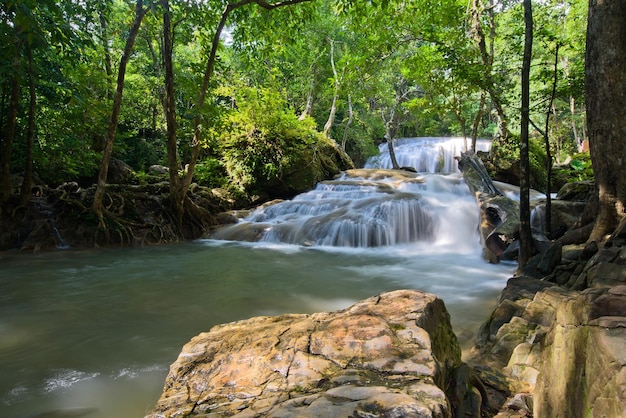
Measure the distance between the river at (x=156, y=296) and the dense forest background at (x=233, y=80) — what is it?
2481 mm

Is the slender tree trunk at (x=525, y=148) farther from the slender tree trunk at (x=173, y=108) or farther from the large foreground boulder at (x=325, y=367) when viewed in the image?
the slender tree trunk at (x=173, y=108)

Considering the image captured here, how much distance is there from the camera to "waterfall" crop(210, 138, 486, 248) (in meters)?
9.61

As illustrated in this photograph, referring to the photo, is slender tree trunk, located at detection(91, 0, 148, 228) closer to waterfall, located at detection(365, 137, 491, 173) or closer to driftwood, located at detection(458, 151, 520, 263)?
driftwood, located at detection(458, 151, 520, 263)

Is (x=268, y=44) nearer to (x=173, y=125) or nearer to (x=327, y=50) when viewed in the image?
(x=173, y=125)

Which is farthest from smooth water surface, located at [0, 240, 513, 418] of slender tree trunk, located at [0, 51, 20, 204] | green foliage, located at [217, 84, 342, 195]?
green foliage, located at [217, 84, 342, 195]

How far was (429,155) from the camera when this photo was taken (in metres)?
24.6

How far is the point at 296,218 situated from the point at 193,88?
478 centimetres

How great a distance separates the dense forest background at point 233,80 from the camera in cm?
664

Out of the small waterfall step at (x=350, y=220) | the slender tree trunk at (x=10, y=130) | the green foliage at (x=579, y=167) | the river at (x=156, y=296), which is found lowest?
Result: the river at (x=156, y=296)

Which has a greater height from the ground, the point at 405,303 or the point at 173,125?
the point at 173,125

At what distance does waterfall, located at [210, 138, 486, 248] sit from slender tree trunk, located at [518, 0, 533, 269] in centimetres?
347

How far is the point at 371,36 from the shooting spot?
29.4ft

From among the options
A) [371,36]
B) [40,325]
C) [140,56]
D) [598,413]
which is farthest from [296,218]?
[140,56]

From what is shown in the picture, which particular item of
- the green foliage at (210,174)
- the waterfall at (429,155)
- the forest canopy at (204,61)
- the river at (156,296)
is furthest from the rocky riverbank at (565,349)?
the waterfall at (429,155)
